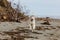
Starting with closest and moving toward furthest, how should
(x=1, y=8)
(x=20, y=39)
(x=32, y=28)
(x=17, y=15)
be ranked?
(x=20, y=39) → (x=32, y=28) → (x=17, y=15) → (x=1, y=8)

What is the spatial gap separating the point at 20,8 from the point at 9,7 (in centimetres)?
298

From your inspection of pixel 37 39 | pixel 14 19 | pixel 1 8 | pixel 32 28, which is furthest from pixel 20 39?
pixel 1 8

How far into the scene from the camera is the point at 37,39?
10.9 meters

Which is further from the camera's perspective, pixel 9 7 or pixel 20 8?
pixel 9 7

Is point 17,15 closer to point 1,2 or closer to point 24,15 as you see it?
point 24,15

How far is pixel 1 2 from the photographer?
91.5 ft

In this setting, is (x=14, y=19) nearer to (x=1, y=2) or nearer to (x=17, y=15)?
(x=17, y=15)

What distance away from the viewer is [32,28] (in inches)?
556

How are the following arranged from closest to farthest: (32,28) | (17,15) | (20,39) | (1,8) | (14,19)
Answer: (20,39), (32,28), (14,19), (17,15), (1,8)

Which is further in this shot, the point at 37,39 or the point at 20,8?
the point at 20,8

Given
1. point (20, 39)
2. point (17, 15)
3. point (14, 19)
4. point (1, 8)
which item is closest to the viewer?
point (20, 39)

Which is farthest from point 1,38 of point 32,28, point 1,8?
point 1,8

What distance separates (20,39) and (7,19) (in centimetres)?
1216

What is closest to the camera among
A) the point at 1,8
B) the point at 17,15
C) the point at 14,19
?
the point at 14,19
